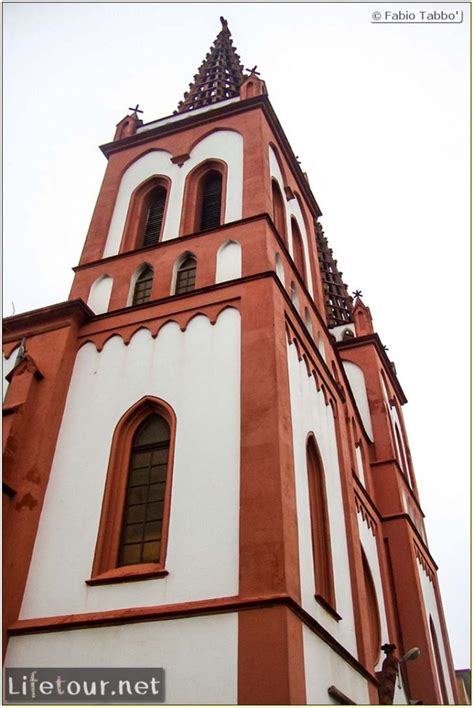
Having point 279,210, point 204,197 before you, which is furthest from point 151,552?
point 279,210

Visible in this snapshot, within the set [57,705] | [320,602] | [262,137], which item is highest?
[262,137]

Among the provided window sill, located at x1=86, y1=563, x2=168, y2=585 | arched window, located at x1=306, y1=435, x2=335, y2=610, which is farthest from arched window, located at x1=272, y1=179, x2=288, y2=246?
window sill, located at x1=86, y1=563, x2=168, y2=585

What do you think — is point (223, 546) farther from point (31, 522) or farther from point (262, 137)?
point (262, 137)

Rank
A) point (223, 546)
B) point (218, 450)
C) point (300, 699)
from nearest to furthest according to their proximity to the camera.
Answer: point (300, 699) < point (223, 546) < point (218, 450)

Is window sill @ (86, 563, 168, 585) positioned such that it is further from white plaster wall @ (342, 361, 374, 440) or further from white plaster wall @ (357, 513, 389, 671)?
white plaster wall @ (342, 361, 374, 440)

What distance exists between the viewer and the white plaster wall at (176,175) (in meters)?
14.3

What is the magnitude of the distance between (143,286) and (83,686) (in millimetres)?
7554

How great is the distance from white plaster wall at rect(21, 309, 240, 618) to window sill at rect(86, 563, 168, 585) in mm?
85

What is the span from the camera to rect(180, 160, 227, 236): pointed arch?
14234mm

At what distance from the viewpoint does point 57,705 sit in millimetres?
7605

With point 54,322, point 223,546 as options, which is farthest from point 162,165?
point 223,546

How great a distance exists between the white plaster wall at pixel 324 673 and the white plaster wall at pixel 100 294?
7216mm

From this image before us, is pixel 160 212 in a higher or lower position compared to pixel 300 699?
higher

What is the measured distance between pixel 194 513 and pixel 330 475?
12.7ft
